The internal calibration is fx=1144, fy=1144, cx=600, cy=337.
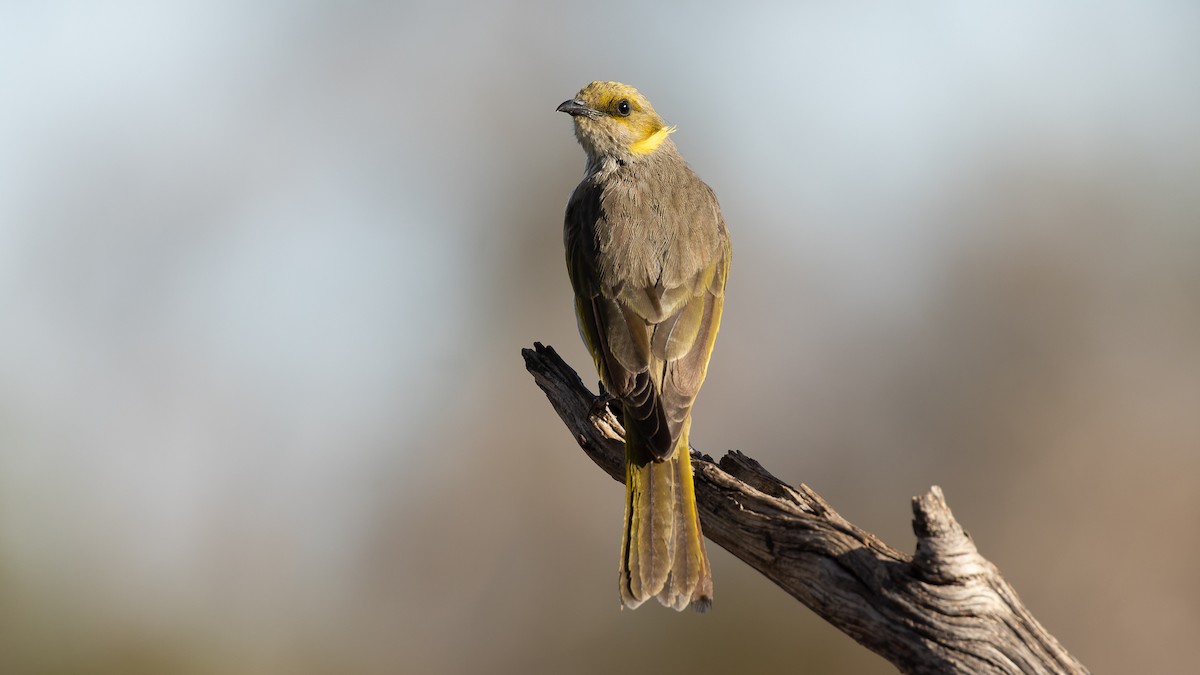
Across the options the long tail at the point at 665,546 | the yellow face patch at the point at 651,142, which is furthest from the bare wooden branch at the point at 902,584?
the yellow face patch at the point at 651,142

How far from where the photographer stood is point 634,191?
6820 millimetres

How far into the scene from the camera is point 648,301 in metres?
5.98

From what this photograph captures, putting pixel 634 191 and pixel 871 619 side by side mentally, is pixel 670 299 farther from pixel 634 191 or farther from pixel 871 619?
pixel 871 619

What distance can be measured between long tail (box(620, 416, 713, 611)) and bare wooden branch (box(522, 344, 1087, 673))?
193 millimetres

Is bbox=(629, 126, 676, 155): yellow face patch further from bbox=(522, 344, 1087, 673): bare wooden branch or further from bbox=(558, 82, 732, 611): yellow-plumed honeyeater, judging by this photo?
bbox=(522, 344, 1087, 673): bare wooden branch

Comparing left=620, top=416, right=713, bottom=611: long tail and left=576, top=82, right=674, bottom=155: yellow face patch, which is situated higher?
left=576, top=82, right=674, bottom=155: yellow face patch

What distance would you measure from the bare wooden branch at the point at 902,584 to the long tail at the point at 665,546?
0.19m

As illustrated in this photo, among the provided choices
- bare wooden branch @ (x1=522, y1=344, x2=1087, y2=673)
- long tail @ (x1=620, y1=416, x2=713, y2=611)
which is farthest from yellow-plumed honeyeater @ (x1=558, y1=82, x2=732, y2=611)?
bare wooden branch @ (x1=522, y1=344, x2=1087, y2=673)

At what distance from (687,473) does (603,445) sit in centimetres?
79

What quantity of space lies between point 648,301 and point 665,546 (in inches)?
56.8

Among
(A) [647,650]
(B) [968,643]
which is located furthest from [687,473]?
(A) [647,650]

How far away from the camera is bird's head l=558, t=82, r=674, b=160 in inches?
293

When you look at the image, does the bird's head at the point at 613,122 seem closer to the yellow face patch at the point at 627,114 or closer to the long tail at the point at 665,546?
the yellow face patch at the point at 627,114

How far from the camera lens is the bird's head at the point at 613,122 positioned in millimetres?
7449
